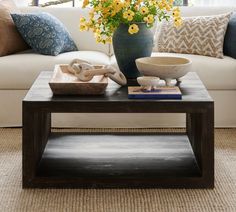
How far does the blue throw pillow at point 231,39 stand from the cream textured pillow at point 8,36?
1.41m

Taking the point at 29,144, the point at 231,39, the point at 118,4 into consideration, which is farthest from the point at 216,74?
the point at 29,144

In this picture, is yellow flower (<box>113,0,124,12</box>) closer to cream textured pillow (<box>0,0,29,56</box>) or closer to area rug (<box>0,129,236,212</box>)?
area rug (<box>0,129,236,212</box>)

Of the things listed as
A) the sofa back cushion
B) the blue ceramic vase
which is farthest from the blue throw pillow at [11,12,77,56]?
the blue ceramic vase

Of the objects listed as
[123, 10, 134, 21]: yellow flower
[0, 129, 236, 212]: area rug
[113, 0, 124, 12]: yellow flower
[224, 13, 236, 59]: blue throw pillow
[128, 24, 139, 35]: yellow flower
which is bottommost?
[0, 129, 236, 212]: area rug

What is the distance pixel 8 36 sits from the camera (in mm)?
3961

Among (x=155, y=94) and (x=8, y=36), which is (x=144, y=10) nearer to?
(x=155, y=94)

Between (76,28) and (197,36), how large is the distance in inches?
36.5

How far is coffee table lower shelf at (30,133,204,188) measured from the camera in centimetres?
277

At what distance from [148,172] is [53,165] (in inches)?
19.1

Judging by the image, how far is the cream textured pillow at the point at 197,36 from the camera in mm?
3975

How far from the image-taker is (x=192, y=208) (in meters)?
2.57

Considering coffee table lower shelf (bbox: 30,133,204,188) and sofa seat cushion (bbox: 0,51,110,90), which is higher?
sofa seat cushion (bbox: 0,51,110,90)

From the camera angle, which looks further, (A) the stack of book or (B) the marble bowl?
(B) the marble bowl

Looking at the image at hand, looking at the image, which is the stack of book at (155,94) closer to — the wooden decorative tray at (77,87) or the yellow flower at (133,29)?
the wooden decorative tray at (77,87)
